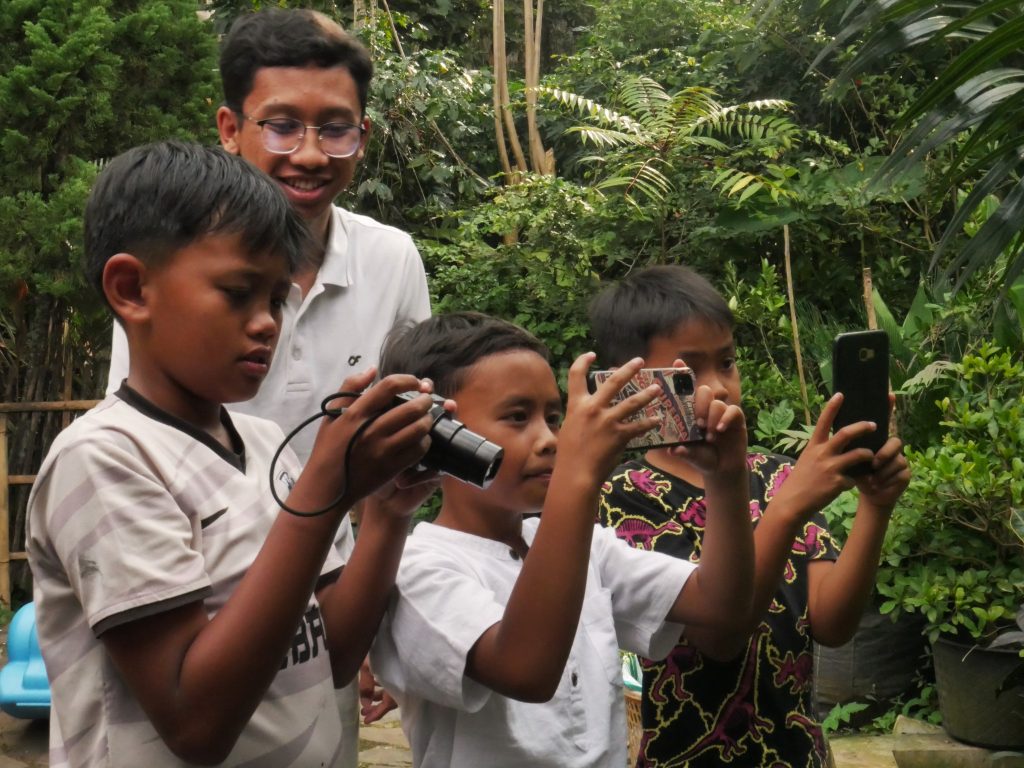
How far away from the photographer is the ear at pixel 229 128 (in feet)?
7.59

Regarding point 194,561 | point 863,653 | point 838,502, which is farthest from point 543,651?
point 863,653

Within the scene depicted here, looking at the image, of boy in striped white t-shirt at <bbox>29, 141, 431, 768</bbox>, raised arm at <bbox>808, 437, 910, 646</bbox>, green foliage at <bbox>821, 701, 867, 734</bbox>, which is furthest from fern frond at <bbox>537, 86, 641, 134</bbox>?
boy in striped white t-shirt at <bbox>29, 141, 431, 768</bbox>

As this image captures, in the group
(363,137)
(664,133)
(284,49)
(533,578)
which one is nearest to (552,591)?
(533,578)

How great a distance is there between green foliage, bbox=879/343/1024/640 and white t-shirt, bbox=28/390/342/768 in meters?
2.81

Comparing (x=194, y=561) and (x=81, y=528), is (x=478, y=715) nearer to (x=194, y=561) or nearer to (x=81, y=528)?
(x=194, y=561)

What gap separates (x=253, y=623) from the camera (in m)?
1.32

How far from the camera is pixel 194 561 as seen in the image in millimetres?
1363

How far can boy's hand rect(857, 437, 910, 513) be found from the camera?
184 centimetres

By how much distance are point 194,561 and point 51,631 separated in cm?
21

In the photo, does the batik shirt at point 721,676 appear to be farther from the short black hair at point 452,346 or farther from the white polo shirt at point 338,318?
the white polo shirt at point 338,318

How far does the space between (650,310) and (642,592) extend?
0.59m

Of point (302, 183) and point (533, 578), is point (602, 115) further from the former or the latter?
point (533, 578)

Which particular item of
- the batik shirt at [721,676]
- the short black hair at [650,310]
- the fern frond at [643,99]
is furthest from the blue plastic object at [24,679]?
the fern frond at [643,99]

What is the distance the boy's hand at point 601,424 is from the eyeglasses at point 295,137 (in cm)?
91
